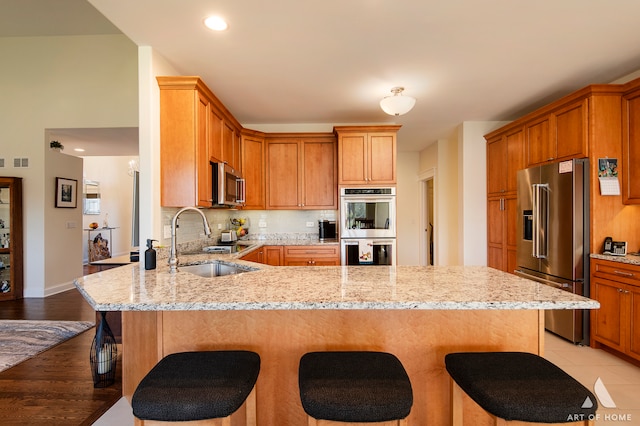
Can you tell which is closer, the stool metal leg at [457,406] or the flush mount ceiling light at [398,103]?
the stool metal leg at [457,406]

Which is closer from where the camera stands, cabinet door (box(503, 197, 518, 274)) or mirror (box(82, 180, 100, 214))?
cabinet door (box(503, 197, 518, 274))

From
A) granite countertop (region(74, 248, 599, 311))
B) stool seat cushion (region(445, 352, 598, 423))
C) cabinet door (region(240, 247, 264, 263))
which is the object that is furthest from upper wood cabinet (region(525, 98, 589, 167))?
cabinet door (region(240, 247, 264, 263))

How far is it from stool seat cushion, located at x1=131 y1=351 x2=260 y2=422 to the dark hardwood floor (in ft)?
4.15

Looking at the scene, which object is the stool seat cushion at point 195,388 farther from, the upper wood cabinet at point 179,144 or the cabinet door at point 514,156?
the cabinet door at point 514,156

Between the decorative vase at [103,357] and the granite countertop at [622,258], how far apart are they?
4.02 m

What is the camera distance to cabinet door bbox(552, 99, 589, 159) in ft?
9.27

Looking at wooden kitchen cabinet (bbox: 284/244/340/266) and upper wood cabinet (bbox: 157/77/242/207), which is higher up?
A: upper wood cabinet (bbox: 157/77/242/207)

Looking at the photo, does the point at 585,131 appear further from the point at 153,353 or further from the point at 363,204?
the point at 153,353

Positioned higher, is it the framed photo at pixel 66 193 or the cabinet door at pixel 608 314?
the framed photo at pixel 66 193

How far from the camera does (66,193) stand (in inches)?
185

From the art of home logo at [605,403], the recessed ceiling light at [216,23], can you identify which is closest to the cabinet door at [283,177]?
the recessed ceiling light at [216,23]

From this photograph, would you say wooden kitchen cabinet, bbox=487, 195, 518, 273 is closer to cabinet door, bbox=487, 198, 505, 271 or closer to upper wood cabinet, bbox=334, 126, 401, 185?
cabinet door, bbox=487, 198, 505, 271

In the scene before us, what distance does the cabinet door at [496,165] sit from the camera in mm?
3926

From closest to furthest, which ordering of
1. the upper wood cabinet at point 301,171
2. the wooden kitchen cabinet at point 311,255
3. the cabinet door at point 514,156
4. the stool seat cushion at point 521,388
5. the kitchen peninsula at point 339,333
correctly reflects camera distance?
the stool seat cushion at point 521,388 < the kitchen peninsula at point 339,333 < the cabinet door at point 514,156 < the wooden kitchen cabinet at point 311,255 < the upper wood cabinet at point 301,171
